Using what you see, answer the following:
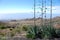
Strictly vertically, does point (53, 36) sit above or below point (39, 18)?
below

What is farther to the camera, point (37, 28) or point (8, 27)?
point (8, 27)

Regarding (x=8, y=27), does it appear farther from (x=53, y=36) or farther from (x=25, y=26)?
(x=53, y=36)

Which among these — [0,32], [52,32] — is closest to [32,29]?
[52,32]

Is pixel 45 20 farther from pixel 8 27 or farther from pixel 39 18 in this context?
pixel 8 27

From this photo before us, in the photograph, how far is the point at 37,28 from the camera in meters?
11.5

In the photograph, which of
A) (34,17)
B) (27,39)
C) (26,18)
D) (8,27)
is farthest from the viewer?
(8,27)

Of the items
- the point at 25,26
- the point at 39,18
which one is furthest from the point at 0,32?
the point at 39,18

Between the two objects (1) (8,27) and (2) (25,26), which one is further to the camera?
(1) (8,27)

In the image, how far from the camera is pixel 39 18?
11.7 meters

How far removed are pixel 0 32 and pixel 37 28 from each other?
6.95 ft

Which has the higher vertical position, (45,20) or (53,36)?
(45,20)

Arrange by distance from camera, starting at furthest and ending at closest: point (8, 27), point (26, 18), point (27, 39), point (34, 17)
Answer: point (8, 27) → point (26, 18) → point (34, 17) → point (27, 39)

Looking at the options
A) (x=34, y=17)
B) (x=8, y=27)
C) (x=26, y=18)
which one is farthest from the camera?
(x=8, y=27)

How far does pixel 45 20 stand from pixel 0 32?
2.53 metres
